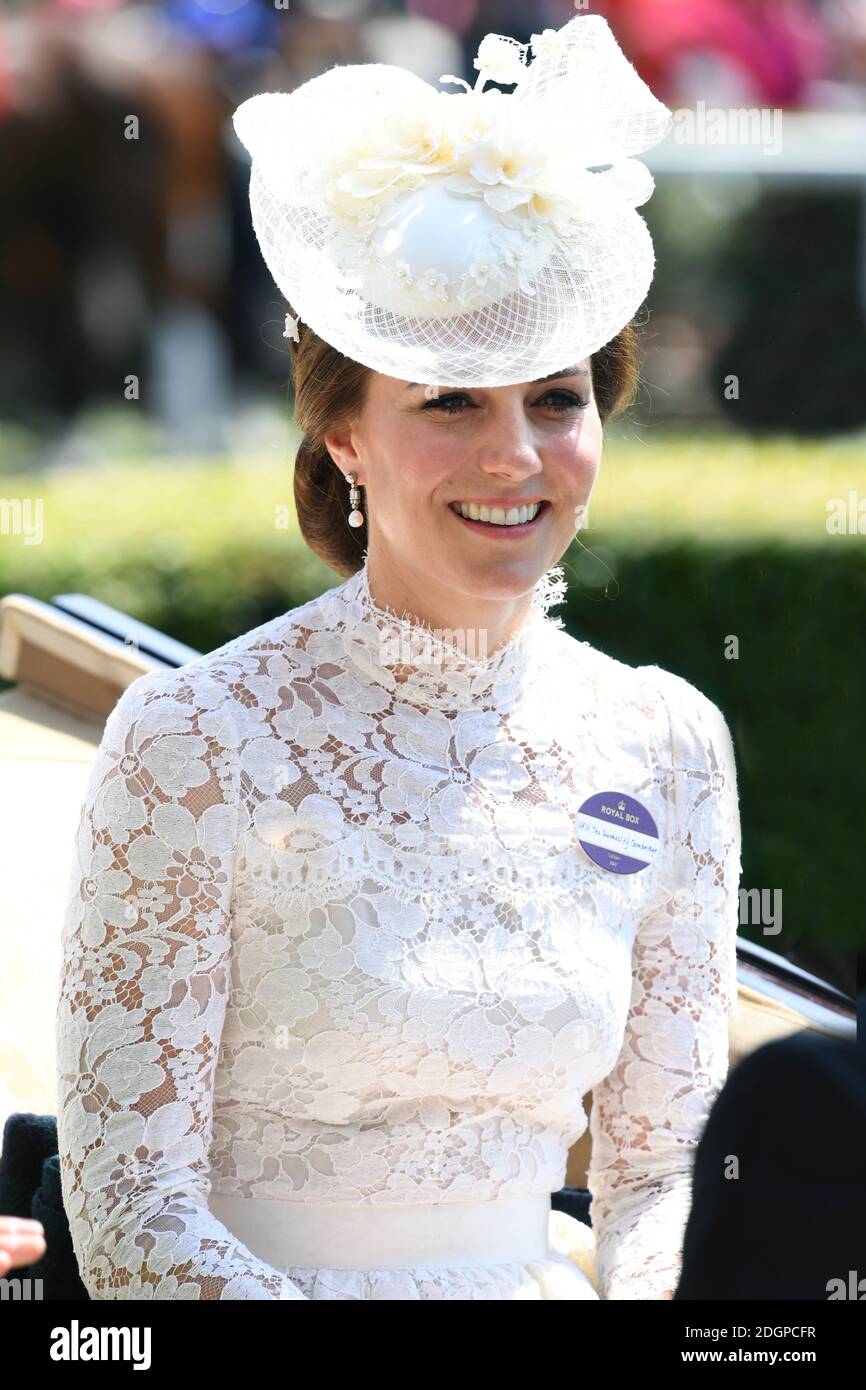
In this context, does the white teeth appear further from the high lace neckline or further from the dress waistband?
the dress waistband

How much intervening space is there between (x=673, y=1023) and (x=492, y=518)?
0.65m

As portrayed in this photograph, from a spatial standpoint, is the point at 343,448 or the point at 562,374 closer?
the point at 562,374

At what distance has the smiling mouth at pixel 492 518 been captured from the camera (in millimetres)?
2234

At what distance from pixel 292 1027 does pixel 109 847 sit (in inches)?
10.7

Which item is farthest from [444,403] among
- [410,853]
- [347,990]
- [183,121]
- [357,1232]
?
[183,121]

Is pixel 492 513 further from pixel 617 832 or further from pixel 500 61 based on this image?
pixel 500 61

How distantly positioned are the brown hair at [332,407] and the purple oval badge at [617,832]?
0.45 meters

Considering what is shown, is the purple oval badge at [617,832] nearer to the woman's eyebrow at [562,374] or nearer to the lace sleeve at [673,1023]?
the lace sleeve at [673,1023]

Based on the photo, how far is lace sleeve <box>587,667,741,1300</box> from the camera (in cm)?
240

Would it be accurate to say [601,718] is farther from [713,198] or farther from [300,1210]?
[713,198]

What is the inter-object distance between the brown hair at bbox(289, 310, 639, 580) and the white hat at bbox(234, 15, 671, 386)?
12 centimetres

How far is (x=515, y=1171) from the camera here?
2201mm

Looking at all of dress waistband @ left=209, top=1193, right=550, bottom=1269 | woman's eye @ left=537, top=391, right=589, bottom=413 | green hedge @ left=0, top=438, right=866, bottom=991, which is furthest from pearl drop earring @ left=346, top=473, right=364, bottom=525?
green hedge @ left=0, top=438, right=866, bottom=991

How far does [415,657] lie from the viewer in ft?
7.59
